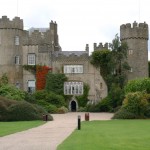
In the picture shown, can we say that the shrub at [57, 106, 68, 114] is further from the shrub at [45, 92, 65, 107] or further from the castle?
the castle

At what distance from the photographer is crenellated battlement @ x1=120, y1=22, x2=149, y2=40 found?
71.2 meters

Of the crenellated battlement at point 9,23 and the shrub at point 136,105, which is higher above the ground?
the crenellated battlement at point 9,23

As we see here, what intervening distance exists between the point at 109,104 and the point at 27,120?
22567 mm

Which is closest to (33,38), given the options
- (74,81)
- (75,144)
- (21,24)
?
(21,24)

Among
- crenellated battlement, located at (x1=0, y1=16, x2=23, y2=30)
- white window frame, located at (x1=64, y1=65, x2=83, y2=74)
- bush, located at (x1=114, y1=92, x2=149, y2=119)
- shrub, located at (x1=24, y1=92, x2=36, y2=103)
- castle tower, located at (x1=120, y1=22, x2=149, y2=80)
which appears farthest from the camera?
castle tower, located at (x1=120, y1=22, x2=149, y2=80)

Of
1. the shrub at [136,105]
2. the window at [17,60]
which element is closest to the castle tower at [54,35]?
the window at [17,60]

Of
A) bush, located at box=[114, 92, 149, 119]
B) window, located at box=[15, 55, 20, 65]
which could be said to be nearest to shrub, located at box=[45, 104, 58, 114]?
window, located at box=[15, 55, 20, 65]

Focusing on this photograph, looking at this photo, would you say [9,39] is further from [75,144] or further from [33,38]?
[75,144]

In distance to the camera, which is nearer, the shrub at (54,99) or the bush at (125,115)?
the bush at (125,115)

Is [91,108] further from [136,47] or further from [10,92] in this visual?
[136,47]

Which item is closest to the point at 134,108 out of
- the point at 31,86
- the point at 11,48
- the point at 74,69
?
the point at 74,69

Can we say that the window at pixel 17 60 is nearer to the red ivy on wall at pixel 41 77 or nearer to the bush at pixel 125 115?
the red ivy on wall at pixel 41 77

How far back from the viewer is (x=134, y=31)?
7131 cm

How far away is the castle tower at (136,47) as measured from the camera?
70.4 metres
